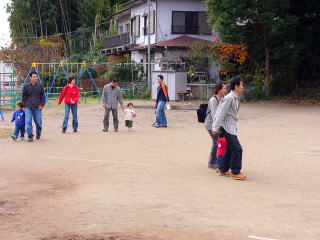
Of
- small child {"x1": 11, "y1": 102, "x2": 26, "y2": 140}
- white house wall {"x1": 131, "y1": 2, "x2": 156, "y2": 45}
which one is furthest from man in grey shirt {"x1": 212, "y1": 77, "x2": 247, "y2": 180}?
white house wall {"x1": 131, "y1": 2, "x2": 156, "y2": 45}

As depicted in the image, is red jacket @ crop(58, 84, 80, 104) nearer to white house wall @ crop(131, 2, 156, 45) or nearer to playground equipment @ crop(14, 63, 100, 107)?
playground equipment @ crop(14, 63, 100, 107)

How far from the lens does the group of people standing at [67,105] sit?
1479 cm

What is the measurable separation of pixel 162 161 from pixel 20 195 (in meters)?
3.93

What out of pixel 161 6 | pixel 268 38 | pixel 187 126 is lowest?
pixel 187 126

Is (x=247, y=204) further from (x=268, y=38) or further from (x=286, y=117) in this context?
(x=268, y=38)

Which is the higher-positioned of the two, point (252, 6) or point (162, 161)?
point (252, 6)

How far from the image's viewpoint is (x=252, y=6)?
27062mm

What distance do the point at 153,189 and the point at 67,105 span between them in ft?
28.6

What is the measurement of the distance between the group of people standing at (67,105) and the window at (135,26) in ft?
84.8

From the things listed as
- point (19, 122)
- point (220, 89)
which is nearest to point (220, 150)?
point (220, 89)

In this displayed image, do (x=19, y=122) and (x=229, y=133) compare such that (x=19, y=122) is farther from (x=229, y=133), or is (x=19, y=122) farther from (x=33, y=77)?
(x=229, y=133)

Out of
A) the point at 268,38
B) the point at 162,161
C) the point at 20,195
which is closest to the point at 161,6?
the point at 268,38

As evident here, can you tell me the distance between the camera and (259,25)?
2844 cm

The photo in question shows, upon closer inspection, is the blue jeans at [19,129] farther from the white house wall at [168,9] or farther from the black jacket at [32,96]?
the white house wall at [168,9]
